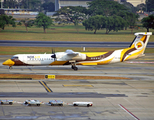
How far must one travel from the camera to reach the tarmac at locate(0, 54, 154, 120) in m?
22.3

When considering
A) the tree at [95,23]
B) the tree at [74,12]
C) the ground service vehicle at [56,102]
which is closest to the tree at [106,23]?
the tree at [95,23]

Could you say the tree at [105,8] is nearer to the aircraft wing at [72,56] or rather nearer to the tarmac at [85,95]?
the aircraft wing at [72,56]

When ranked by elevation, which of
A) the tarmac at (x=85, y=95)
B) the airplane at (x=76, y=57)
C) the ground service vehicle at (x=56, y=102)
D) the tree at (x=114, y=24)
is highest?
the tree at (x=114, y=24)

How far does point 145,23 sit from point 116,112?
101421mm

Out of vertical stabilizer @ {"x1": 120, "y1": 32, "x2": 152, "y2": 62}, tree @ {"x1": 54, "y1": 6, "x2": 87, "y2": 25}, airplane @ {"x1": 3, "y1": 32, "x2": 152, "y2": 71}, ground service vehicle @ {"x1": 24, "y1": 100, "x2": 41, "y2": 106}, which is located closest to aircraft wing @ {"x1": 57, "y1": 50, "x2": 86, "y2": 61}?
airplane @ {"x1": 3, "y1": 32, "x2": 152, "y2": 71}

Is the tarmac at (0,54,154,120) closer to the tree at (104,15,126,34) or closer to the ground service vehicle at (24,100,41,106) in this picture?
the ground service vehicle at (24,100,41,106)

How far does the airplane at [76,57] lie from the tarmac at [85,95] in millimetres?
1551

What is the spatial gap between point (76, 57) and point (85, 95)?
1604 centimetres

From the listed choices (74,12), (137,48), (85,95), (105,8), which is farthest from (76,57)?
(105,8)

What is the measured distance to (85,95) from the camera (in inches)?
1118

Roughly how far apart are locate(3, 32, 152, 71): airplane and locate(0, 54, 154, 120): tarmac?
5.09ft

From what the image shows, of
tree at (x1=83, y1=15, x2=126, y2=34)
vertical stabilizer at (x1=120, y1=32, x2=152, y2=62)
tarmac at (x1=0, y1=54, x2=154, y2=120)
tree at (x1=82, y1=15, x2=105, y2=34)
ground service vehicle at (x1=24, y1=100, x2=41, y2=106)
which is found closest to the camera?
tarmac at (x1=0, y1=54, x2=154, y2=120)

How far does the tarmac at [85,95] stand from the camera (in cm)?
2230

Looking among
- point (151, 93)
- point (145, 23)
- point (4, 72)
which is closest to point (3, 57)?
point (4, 72)
